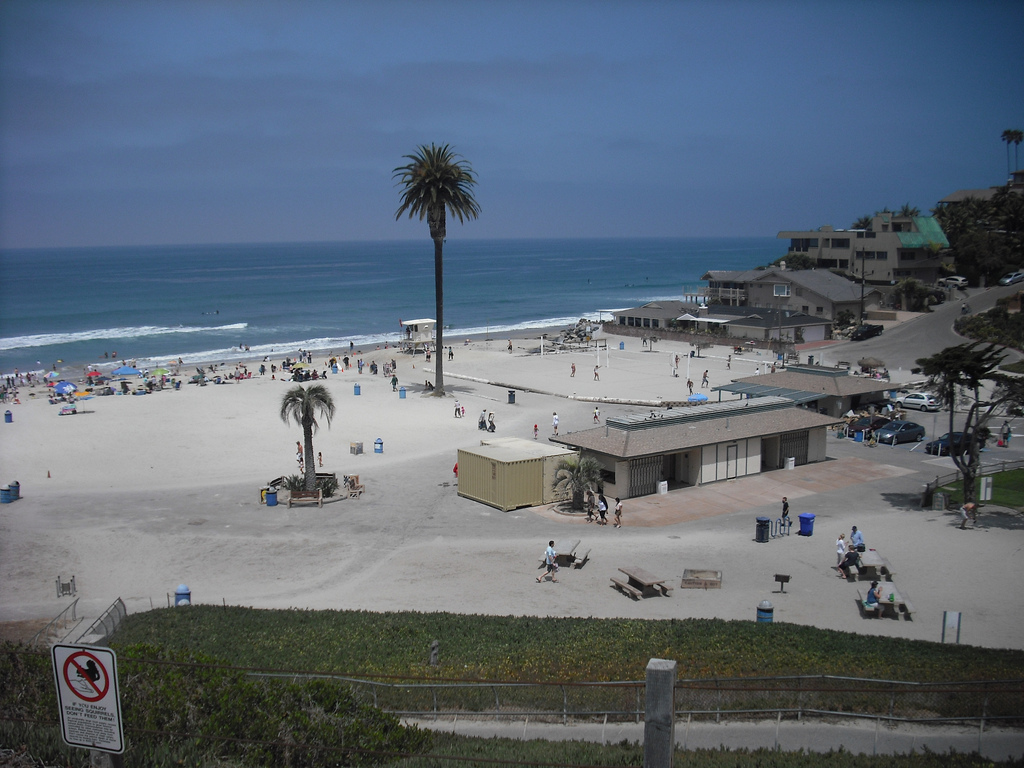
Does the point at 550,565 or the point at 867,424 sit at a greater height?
the point at 867,424

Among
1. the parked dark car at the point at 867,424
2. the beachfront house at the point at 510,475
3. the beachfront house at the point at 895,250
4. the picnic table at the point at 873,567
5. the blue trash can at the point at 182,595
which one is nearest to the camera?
the blue trash can at the point at 182,595

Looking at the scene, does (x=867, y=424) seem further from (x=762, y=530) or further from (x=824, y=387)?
(x=762, y=530)

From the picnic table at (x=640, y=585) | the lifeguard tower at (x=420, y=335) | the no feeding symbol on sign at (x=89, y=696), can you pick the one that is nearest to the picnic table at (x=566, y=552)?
the picnic table at (x=640, y=585)

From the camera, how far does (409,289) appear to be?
163 m

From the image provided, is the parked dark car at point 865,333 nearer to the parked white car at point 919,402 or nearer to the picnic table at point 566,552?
the parked white car at point 919,402

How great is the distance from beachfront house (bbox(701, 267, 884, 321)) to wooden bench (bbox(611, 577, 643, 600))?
56.9m

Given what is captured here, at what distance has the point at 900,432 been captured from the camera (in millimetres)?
36156

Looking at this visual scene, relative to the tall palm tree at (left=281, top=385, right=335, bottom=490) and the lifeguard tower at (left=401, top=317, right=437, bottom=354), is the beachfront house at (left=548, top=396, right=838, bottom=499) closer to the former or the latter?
the tall palm tree at (left=281, top=385, right=335, bottom=490)

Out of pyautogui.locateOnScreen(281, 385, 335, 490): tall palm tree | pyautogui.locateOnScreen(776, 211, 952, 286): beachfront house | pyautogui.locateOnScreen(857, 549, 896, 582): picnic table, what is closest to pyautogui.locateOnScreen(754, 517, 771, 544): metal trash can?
pyautogui.locateOnScreen(857, 549, 896, 582): picnic table

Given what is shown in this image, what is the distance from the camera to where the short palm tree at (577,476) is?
26.8m

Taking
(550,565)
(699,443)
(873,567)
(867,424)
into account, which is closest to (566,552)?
(550,565)

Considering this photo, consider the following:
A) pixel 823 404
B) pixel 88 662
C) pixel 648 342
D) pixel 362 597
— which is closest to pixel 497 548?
pixel 362 597

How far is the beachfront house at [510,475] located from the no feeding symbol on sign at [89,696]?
20.8 meters

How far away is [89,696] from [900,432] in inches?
1416
